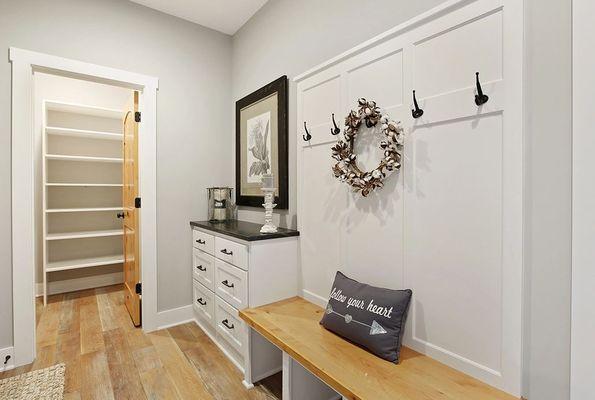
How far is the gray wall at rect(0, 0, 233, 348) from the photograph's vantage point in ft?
6.82

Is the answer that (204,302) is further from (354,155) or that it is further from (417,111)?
(417,111)

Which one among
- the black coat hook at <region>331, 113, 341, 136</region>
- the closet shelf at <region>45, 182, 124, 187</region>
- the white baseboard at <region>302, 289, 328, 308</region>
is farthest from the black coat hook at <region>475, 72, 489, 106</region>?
the closet shelf at <region>45, 182, 124, 187</region>

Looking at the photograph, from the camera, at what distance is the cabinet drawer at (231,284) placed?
1.95 m

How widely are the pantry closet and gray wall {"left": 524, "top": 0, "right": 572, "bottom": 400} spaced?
3.81 metres

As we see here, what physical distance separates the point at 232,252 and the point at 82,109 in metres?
2.94

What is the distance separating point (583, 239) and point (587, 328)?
0.29m

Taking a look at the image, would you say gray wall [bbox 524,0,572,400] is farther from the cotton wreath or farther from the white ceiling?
the white ceiling

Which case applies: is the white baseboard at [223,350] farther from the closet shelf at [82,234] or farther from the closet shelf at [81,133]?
the closet shelf at [81,133]

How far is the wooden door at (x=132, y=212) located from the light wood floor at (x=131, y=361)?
9.4 inches

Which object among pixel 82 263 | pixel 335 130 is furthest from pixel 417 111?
pixel 82 263

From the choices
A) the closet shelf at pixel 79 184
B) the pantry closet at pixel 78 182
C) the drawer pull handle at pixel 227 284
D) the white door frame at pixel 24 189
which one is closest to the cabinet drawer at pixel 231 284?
the drawer pull handle at pixel 227 284

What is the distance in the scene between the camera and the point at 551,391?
3.43 feet

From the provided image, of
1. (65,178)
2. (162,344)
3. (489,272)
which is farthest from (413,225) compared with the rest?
(65,178)

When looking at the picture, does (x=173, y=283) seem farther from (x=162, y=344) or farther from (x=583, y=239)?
(x=583, y=239)
